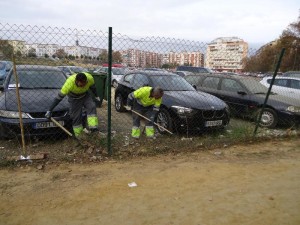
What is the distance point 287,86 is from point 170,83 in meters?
5.25

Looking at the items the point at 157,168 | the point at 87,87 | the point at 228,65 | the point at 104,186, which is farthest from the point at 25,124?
the point at 228,65

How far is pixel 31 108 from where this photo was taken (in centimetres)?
548

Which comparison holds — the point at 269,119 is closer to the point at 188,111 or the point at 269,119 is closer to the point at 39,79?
the point at 188,111

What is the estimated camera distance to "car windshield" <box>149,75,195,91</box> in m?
7.44

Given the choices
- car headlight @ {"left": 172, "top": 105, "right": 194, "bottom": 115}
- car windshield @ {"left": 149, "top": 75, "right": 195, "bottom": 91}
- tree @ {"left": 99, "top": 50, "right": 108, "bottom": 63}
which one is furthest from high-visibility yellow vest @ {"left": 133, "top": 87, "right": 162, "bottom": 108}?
car windshield @ {"left": 149, "top": 75, "right": 195, "bottom": 91}

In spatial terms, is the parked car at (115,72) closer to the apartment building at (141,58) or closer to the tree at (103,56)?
the apartment building at (141,58)

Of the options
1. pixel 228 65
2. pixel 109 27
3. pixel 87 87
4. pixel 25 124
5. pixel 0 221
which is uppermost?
pixel 109 27

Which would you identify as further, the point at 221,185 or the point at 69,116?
the point at 69,116

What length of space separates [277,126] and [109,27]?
5.90 meters

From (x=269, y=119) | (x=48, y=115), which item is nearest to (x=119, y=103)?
(x=48, y=115)

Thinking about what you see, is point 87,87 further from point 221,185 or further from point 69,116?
point 221,185

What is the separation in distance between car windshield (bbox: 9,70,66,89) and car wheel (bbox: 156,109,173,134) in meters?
2.41

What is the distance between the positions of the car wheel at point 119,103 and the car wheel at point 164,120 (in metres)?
2.73

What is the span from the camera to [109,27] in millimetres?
4480
